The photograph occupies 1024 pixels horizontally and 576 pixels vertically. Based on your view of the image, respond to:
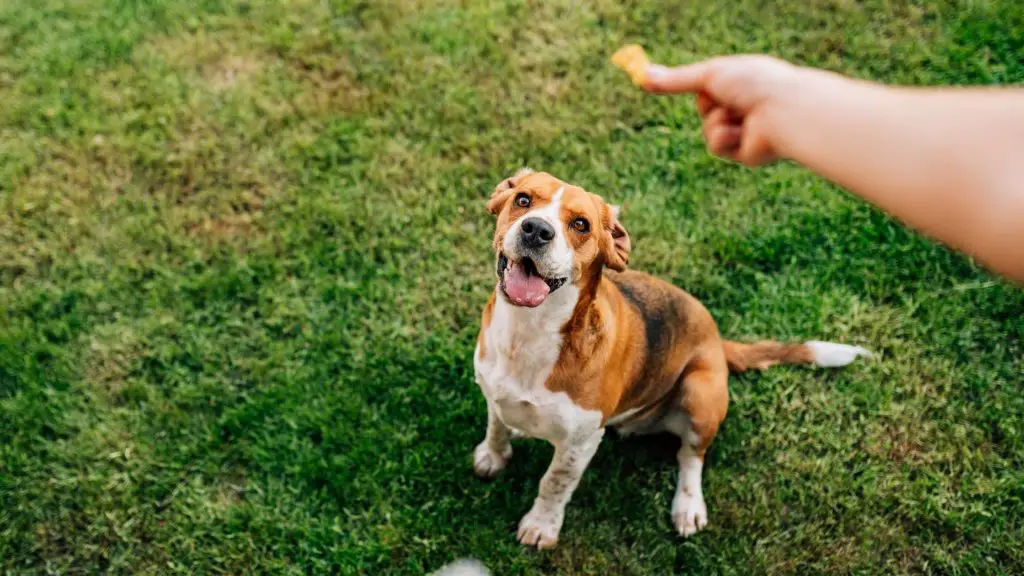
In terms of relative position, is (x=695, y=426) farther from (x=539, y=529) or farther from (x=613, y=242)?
(x=613, y=242)

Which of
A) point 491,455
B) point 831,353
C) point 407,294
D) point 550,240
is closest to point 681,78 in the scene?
point 550,240

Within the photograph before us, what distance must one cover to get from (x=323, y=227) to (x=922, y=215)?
403 cm

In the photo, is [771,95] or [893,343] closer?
[771,95]

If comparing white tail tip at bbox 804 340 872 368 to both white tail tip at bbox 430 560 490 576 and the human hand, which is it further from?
the human hand

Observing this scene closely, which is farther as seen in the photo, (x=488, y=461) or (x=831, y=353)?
(x=831, y=353)

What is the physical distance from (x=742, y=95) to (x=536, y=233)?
35.9 inches

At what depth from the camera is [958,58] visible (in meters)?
5.38

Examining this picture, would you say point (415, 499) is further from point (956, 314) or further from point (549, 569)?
point (956, 314)

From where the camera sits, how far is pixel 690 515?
3.93m

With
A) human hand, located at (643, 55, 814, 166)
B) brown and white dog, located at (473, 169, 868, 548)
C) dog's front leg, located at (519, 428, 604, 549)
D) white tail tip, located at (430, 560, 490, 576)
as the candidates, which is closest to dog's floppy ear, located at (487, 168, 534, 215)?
brown and white dog, located at (473, 169, 868, 548)

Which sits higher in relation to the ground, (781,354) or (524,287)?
(524,287)

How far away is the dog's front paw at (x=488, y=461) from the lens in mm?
4020

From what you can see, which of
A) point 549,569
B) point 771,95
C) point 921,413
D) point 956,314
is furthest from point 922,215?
point 956,314

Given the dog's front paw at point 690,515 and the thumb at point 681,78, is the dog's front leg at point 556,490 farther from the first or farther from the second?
the thumb at point 681,78
